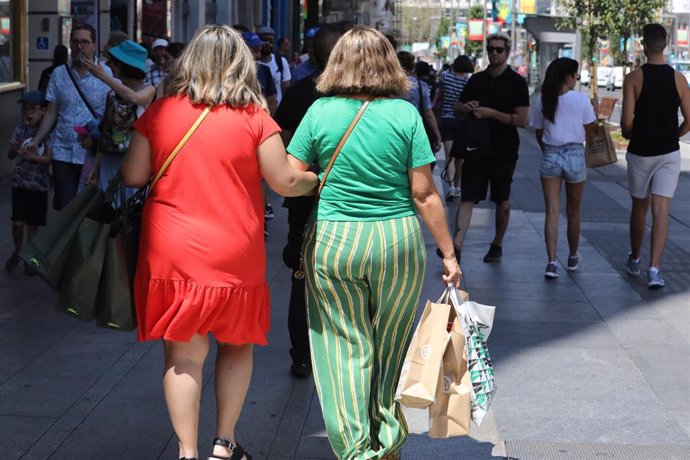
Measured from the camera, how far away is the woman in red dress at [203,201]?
436cm

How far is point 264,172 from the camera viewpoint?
4465 millimetres

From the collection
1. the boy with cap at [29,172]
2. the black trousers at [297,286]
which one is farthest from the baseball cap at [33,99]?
the black trousers at [297,286]

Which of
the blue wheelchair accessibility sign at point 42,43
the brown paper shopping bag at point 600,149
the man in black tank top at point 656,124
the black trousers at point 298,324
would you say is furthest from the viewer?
the blue wheelchair accessibility sign at point 42,43

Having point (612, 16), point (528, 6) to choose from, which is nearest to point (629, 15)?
point (612, 16)

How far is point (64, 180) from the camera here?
8719mm

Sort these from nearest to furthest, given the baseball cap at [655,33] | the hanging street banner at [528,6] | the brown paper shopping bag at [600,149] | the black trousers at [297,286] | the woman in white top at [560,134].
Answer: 1. the black trousers at [297,286]
2. the baseball cap at [655,33]
3. the woman in white top at [560,134]
4. the brown paper shopping bag at [600,149]
5. the hanging street banner at [528,6]

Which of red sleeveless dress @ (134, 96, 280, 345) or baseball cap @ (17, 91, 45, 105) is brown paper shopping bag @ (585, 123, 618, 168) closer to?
baseball cap @ (17, 91, 45, 105)

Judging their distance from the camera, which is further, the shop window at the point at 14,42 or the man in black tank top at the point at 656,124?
the shop window at the point at 14,42

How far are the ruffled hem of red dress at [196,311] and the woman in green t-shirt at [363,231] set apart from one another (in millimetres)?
267

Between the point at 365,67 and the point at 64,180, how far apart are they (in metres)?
4.66

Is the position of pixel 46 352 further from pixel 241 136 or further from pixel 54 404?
pixel 241 136

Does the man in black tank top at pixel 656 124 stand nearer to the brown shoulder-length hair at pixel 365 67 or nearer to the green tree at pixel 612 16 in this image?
the brown shoulder-length hair at pixel 365 67

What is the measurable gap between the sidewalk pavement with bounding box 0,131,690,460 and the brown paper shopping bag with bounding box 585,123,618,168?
0.85 metres

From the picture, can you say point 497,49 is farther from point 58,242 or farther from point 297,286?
point 58,242
